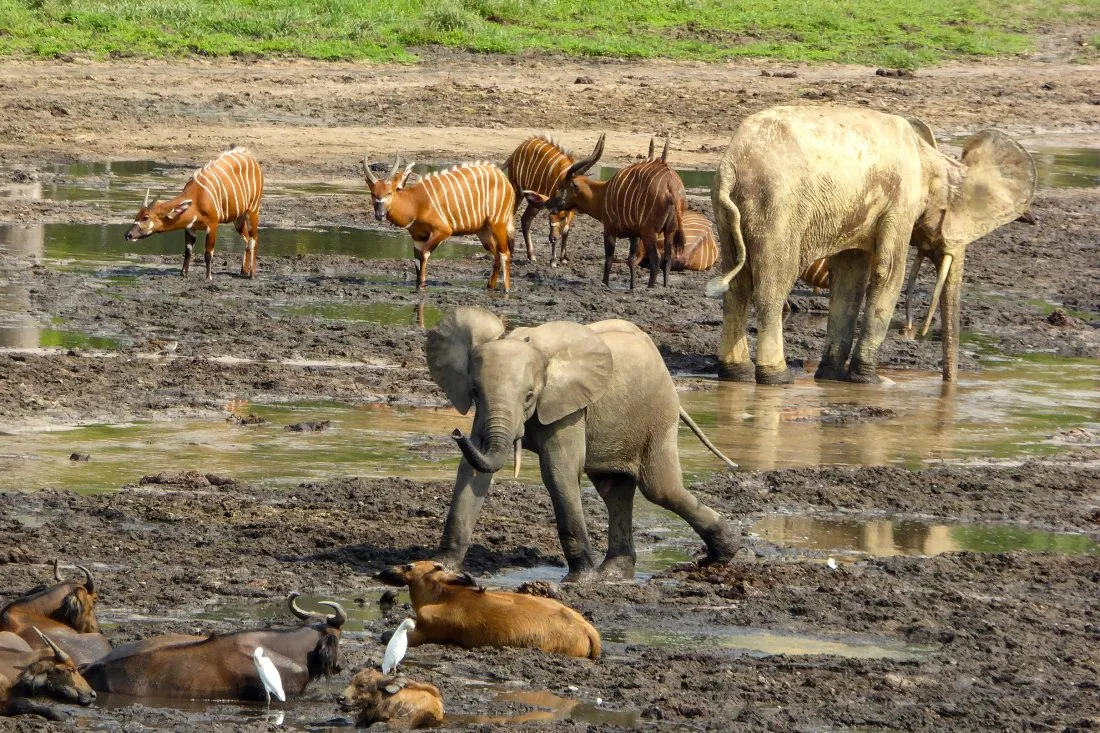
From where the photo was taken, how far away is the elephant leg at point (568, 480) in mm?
8141

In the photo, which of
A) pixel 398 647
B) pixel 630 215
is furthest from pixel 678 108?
pixel 398 647

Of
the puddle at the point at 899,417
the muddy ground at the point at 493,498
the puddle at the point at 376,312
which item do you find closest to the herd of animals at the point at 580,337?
the muddy ground at the point at 493,498

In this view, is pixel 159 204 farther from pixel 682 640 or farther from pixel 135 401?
pixel 682 640

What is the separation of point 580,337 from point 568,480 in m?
0.61

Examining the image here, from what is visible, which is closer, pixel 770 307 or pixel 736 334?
pixel 770 307

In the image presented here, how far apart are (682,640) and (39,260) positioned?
9.93 m

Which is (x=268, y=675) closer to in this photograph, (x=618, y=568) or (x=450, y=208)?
(x=618, y=568)

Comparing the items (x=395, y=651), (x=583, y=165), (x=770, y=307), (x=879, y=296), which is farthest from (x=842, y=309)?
(x=395, y=651)

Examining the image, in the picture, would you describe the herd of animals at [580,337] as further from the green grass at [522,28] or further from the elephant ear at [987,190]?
the green grass at [522,28]

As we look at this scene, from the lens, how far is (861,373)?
14.0 metres

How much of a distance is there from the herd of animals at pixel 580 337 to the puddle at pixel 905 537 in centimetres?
51

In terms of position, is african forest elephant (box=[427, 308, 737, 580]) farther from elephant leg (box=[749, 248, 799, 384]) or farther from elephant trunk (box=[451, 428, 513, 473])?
elephant leg (box=[749, 248, 799, 384])

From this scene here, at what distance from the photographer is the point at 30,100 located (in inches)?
936

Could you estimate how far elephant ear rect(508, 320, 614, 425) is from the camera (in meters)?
8.03
